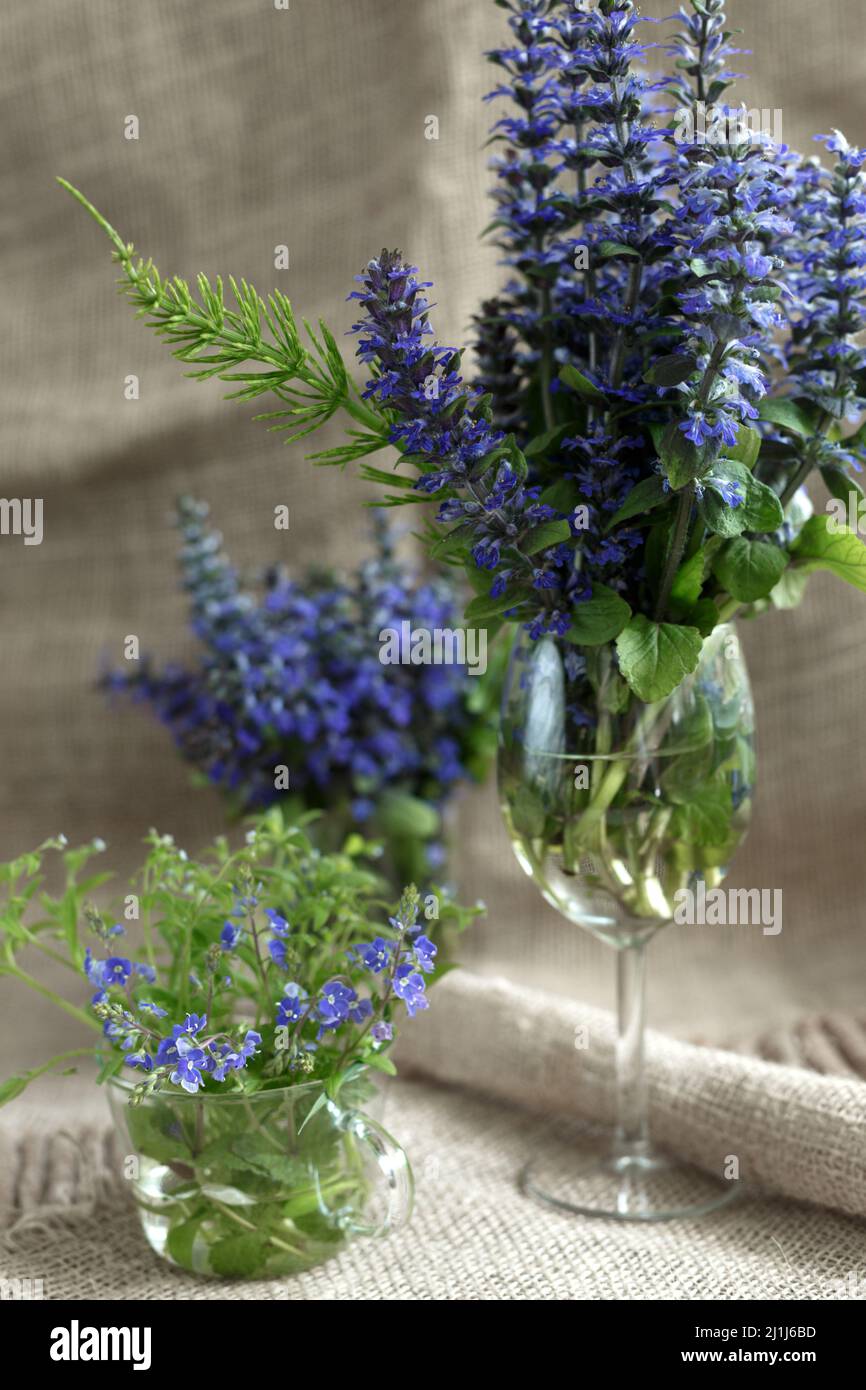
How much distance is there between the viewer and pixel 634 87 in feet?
2.11

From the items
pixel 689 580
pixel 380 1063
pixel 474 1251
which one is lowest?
pixel 474 1251

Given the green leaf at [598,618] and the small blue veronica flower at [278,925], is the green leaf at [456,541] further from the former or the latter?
the small blue veronica flower at [278,925]

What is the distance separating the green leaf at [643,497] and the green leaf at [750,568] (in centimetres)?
5

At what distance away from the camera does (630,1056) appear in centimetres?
82

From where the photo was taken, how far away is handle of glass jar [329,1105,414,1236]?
0.70 m

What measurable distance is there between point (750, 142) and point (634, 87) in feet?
0.21

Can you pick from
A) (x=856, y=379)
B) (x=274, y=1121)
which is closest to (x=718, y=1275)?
(x=274, y=1121)

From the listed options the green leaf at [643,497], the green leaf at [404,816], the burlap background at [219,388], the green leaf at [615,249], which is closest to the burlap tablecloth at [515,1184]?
the green leaf at [404,816]

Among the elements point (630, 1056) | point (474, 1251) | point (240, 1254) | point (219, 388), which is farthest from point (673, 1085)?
point (219, 388)

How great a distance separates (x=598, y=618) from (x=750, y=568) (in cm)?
7

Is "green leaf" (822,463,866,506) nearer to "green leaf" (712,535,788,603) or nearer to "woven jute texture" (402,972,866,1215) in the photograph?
"green leaf" (712,535,788,603)

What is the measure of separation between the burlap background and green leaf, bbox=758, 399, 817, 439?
45cm

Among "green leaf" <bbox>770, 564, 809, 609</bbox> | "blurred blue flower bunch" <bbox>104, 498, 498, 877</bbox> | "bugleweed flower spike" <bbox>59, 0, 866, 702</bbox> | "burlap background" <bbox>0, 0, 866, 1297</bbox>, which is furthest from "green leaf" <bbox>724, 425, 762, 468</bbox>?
"burlap background" <bbox>0, 0, 866, 1297</bbox>

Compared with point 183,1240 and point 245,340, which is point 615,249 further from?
point 183,1240
